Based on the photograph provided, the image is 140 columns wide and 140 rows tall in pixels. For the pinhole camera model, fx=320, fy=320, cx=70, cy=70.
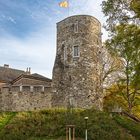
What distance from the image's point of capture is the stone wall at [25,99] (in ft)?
111

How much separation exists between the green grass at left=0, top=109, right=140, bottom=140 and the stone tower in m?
5.00

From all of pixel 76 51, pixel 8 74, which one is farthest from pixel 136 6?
pixel 8 74

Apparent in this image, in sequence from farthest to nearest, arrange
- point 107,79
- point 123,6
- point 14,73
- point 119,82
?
point 14,73 → point 107,79 → point 119,82 → point 123,6

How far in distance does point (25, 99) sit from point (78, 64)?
6.72 metres

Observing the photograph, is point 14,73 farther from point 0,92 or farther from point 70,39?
point 70,39

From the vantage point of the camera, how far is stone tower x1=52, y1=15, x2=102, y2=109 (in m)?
32.7

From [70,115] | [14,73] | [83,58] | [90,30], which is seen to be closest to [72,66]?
[83,58]

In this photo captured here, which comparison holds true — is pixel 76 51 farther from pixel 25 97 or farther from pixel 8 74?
pixel 8 74

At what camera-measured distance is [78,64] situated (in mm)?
33219

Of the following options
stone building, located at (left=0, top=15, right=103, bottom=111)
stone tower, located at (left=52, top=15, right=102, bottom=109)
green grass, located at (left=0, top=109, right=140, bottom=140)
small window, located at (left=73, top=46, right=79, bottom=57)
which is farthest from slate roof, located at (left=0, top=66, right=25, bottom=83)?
green grass, located at (left=0, top=109, right=140, bottom=140)

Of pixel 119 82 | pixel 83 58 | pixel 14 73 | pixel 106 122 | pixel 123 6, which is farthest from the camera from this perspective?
pixel 14 73

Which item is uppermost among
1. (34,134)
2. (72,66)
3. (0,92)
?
(72,66)

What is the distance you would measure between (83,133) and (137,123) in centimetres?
571

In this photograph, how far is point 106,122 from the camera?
2533cm
